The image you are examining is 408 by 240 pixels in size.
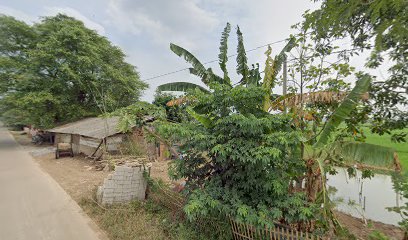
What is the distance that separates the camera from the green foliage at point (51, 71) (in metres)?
19.1

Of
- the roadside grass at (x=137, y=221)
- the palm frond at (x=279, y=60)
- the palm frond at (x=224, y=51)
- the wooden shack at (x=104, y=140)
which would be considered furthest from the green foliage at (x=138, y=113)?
the wooden shack at (x=104, y=140)

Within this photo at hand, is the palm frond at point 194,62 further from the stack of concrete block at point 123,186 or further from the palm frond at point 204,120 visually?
the stack of concrete block at point 123,186

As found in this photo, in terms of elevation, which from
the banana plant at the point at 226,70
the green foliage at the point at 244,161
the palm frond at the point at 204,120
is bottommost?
the green foliage at the point at 244,161

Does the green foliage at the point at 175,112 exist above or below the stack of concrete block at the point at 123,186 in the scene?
above

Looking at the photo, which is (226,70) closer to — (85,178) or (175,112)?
(175,112)

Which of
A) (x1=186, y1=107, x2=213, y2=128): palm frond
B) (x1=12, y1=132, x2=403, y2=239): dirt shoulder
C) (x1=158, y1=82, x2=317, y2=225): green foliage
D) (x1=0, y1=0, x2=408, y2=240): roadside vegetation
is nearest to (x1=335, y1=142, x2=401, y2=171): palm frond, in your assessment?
(x1=0, y1=0, x2=408, y2=240): roadside vegetation

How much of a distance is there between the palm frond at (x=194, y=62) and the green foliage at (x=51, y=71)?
14528mm

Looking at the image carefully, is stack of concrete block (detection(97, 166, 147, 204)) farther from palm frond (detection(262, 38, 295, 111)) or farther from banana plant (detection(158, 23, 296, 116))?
palm frond (detection(262, 38, 295, 111))

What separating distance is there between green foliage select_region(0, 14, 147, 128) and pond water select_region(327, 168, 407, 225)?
1713 centimetres

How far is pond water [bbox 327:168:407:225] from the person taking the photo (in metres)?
6.80

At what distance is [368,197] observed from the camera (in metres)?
8.68

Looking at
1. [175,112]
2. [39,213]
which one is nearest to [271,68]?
[175,112]

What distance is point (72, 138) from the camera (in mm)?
17438

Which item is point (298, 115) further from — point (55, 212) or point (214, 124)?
point (55, 212)
